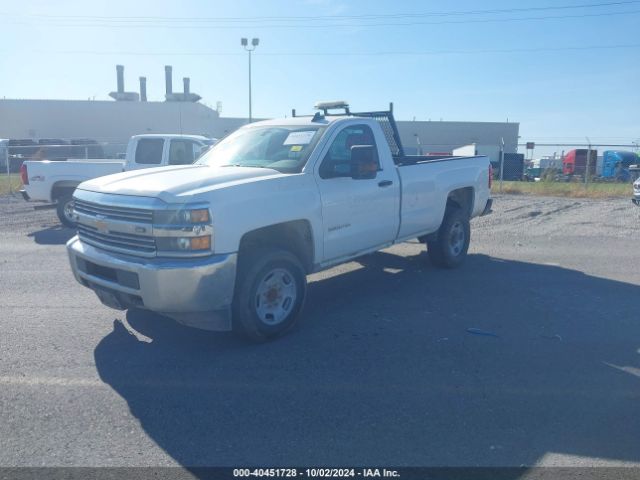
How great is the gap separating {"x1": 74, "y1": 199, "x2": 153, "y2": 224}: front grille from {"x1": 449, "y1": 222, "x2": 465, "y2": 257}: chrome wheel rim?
4.92 metres

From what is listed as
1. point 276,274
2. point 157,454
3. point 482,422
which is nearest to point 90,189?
point 276,274

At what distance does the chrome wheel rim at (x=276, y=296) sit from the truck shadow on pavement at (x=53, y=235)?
683 cm

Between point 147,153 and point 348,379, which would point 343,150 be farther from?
point 147,153

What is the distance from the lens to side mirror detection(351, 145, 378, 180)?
Result: 608 cm

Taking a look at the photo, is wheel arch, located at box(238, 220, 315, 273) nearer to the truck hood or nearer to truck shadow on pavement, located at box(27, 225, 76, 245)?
the truck hood

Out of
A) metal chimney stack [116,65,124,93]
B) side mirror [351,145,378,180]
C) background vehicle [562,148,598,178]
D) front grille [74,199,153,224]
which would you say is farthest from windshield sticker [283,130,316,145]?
metal chimney stack [116,65,124,93]

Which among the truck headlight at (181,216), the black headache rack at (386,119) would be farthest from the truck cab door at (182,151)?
the truck headlight at (181,216)

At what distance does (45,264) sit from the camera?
9.03m

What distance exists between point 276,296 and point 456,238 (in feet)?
13.1

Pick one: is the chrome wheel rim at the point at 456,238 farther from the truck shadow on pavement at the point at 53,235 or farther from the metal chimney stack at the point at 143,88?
the metal chimney stack at the point at 143,88

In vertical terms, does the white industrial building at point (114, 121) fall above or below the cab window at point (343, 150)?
above

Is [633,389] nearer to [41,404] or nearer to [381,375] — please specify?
[381,375]

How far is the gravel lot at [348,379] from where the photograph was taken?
3721 millimetres

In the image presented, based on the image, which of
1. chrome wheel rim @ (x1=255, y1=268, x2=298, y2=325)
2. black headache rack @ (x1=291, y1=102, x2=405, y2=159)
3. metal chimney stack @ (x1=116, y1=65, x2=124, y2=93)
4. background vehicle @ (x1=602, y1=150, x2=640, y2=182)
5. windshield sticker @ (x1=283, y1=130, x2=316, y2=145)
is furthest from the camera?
metal chimney stack @ (x1=116, y1=65, x2=124, y2=93)
